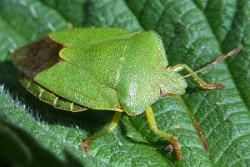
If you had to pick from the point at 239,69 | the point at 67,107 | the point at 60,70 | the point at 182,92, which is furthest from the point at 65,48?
the point at 239,69

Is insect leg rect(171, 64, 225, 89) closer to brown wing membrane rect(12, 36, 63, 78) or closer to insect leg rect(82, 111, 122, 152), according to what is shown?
insect leg rect(82, 111, 122, 152)

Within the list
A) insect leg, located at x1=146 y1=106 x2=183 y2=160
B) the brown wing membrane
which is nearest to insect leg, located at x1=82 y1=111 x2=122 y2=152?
insect leg, located at x1=146 y1=106 x2=183 y2=160

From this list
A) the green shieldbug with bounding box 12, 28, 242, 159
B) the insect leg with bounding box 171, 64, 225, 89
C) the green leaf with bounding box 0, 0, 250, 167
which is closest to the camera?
the green leaf with bounding box 0, 0, 250, 167

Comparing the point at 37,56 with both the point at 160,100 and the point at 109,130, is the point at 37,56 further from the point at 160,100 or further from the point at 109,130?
the point at 160,100

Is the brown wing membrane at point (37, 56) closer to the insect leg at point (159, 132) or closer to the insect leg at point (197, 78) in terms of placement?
the insect leg at point (159, 132)

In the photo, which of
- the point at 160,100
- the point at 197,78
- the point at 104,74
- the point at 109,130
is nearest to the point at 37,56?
the point at 104,74

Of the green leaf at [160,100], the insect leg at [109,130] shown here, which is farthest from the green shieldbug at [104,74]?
the green leaf at [160,100]

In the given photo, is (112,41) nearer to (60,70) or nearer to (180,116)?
(60,70)
